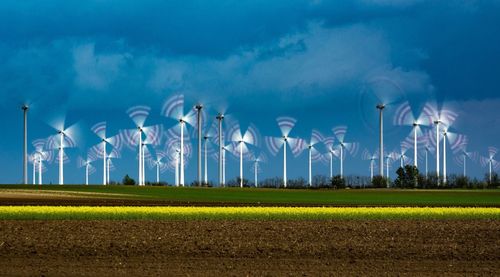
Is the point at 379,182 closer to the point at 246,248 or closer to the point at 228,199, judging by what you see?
the point at 228,199

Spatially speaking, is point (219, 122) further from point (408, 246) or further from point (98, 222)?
point (408, 246)

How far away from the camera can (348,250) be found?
3028 cm

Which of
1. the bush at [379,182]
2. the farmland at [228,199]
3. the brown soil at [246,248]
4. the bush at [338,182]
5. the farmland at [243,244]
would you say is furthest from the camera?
the bush at [338,182]

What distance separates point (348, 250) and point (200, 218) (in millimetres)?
15278

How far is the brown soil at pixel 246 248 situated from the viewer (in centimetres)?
2627

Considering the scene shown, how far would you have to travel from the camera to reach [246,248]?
30391mm

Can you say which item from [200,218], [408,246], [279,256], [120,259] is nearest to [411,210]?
[200,218]

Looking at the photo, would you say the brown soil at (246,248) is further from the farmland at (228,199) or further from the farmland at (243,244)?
the farmland at (228,199)

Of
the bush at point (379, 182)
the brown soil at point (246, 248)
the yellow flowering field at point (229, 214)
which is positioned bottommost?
→ the brown soil at point (246, 248)

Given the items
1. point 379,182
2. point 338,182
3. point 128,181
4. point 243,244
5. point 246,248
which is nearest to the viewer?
point 246,248

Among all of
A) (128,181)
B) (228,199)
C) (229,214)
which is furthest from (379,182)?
(229,214)

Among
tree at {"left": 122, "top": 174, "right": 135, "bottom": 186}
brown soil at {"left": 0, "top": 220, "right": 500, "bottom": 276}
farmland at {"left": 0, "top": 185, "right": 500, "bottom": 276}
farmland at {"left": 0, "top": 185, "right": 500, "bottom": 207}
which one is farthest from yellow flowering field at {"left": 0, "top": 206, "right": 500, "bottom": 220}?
tree at {"left": 122, "top": 174, "right": 135, "bottom": 186}

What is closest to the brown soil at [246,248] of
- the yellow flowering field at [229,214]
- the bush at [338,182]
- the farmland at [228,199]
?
the yellow flowering field at [229,214]

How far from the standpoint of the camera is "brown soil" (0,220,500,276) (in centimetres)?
2627
